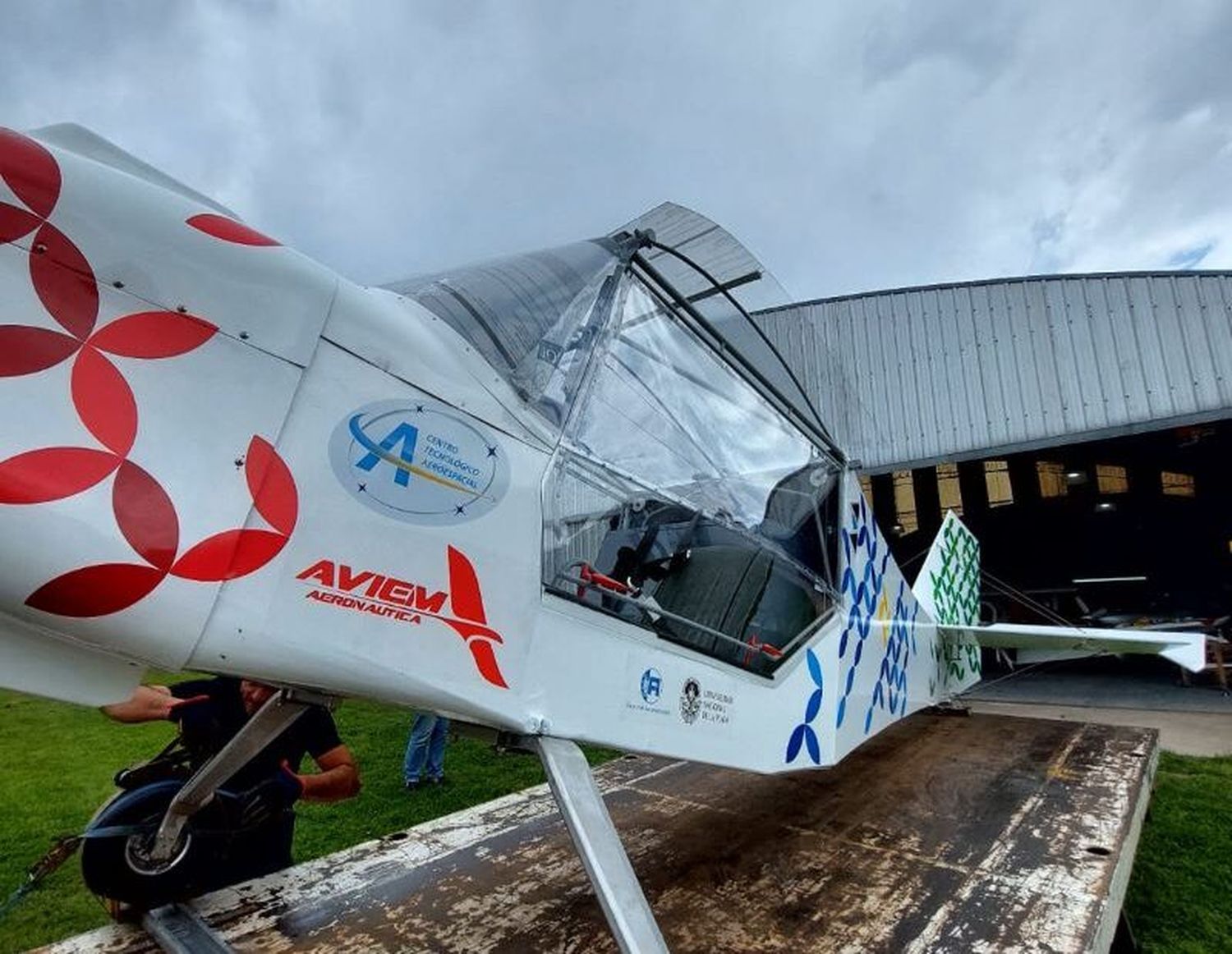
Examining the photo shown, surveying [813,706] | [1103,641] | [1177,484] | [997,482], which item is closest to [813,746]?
[813,706]

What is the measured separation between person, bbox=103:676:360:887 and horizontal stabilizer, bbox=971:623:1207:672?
433cm

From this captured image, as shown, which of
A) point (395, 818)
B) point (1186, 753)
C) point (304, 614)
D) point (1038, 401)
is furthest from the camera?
point (1038, 401)

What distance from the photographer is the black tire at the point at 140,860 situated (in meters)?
2.04

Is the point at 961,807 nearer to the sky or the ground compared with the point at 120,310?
nearer to the ground

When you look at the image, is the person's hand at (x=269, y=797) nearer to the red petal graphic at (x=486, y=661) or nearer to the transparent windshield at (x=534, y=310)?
the red petal graphic at (x=486, y=661)

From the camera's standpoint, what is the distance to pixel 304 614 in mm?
1177

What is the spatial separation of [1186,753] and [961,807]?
529cm

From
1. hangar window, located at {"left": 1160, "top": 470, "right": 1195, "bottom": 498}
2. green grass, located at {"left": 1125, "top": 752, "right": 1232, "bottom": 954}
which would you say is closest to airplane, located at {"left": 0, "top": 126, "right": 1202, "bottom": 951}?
green grass, located at {"left": 1125, "top": 752, "right": 1232, "bottom": 954}

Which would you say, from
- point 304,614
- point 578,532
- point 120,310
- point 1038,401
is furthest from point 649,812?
point 1038,401

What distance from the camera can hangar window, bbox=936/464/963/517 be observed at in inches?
727

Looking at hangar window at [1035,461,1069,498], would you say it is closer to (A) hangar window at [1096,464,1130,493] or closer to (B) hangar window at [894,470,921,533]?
(A) hangar window at [1096,464,1130,493]

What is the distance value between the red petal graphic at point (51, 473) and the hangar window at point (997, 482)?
20.1 m

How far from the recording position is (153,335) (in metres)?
1.08

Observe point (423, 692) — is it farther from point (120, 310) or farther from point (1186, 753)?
point (1186, 753)
